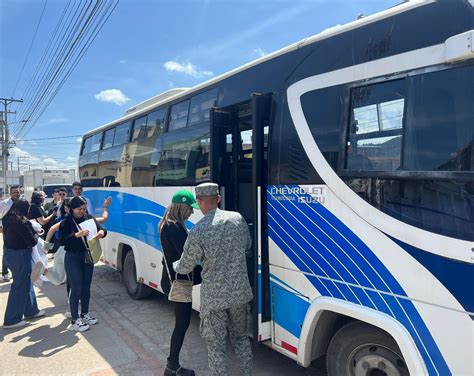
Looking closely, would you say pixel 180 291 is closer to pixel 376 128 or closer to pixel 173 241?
pixel 173 241

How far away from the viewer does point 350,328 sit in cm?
289

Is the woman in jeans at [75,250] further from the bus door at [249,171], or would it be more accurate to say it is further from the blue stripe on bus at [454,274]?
the blue stripe on bus at [454,274]

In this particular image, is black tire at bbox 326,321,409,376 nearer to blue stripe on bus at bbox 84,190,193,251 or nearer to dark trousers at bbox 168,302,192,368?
dark trousers at bbox 168,302,192,368

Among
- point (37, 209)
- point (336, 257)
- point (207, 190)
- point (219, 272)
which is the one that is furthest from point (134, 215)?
point (336, 257)

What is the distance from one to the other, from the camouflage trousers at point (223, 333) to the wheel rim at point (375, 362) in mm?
870

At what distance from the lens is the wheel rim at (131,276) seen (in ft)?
21.2

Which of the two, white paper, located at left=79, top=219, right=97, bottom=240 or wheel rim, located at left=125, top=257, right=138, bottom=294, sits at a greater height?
white paper, located at left=79, top=219, right=97, bottom=240

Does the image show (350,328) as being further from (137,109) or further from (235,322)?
(137,109)

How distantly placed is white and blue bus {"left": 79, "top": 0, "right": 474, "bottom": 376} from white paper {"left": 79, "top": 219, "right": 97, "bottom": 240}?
6.87 ft

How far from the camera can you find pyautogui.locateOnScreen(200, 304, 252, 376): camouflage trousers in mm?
3053

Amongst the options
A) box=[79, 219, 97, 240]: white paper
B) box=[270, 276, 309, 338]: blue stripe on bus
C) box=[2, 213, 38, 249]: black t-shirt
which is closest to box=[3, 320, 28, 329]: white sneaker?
Result: box=[2, 213, 38, 249]: black t-shirt

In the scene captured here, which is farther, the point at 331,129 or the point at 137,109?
the point at 137,109

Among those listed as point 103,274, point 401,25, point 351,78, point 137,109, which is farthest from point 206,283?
point 103,274

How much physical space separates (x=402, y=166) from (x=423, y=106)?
0.41 m
